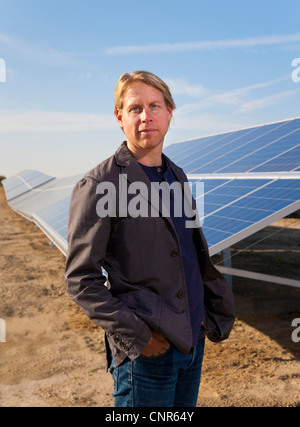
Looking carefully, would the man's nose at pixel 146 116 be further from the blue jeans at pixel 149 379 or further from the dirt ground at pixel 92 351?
the dirt ground at pixel 92 351

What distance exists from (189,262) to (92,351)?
18.1 feet

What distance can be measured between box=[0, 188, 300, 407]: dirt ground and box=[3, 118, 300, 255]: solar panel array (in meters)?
1.55

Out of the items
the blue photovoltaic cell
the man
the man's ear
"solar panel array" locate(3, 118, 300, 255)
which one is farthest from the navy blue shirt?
the blue photovoltaic cell

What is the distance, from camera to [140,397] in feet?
8.13

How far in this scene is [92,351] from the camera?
7.65 meters

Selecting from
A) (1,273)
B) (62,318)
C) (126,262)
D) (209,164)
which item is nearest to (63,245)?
(62,318)

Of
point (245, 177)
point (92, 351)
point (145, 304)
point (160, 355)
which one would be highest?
point (145, 304)

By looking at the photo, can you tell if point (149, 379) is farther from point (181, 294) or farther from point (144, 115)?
point (144, 115)

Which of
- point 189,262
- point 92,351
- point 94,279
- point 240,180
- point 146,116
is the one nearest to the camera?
point 94,279

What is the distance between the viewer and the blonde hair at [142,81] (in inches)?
101

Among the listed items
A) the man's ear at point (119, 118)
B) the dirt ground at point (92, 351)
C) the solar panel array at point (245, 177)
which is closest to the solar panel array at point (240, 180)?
the solar panel array at point (245, 177)

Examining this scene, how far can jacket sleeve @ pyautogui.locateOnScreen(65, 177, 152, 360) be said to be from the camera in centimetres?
235

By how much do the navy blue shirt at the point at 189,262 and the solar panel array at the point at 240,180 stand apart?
3553 mm

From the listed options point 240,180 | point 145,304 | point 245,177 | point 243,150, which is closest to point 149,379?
point 145,304
